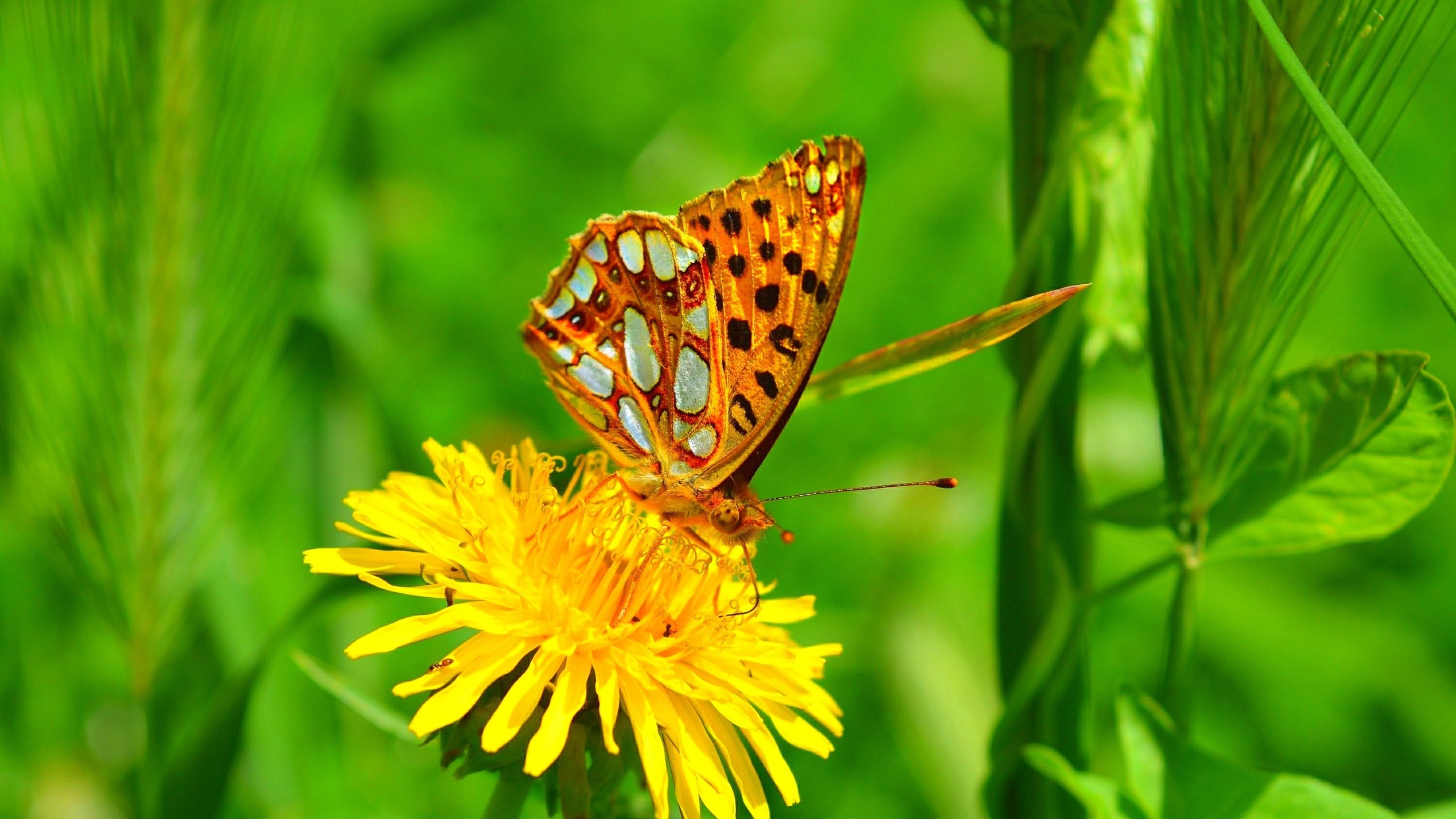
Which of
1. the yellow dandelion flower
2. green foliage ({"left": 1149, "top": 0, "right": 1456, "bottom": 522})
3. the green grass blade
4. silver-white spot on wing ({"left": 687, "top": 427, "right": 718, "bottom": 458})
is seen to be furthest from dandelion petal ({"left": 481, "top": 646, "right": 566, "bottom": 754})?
the green grass blade

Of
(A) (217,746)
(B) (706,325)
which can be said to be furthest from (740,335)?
(A) (217,746)

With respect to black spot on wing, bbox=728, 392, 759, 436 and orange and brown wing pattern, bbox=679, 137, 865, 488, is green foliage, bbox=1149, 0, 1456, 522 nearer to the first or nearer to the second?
orange and brown wing pattern, bbox=679, 137, 865, 488

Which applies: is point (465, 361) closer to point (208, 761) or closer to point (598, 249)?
point (598, 249)

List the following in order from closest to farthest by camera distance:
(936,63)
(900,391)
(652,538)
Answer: (652,538), (900,391), (936,63)

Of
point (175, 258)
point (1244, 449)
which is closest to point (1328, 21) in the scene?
point (1244, 449)

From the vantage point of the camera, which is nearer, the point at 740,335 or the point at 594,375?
the point at 740,335

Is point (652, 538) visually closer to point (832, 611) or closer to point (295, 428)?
point (295, 428)
